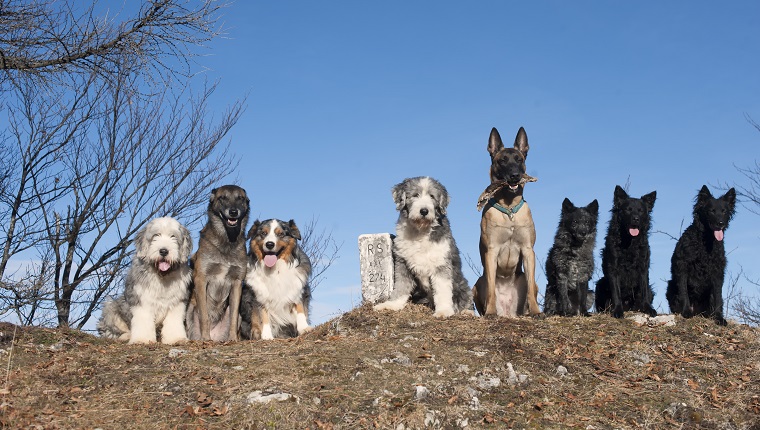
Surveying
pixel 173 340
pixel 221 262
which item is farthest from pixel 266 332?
pixel 173 340

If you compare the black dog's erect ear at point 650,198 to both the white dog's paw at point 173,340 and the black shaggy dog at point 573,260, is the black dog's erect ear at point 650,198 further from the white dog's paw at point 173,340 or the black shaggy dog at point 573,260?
the white dog's paw at point 173,340

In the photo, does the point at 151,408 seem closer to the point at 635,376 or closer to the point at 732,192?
the point at 635,376

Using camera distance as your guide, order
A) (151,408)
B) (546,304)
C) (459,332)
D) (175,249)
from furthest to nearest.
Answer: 1. (546,304)
2. (175,249)
3. (459,332)
4. (151,408)

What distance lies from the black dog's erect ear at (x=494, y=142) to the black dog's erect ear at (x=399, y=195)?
141 centimetres

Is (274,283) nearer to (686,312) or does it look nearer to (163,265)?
(163,265)

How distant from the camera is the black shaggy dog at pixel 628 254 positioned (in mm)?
9688

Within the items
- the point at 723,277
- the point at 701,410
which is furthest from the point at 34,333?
the point at 723,277

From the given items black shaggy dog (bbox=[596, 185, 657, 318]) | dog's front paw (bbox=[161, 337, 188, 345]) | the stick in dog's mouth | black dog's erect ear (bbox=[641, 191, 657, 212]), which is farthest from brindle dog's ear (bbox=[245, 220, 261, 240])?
black dog's erect ear (bbox=[641, 191, 657, 212])

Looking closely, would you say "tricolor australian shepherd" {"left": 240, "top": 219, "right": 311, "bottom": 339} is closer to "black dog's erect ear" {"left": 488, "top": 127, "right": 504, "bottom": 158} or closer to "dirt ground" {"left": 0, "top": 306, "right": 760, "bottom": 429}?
"dirt ground" {"left": 0, "top": 306, "right": 760, "bottom": 429}

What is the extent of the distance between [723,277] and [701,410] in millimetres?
3451

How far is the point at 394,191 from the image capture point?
1033cm

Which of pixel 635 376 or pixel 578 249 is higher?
pixel 578 249

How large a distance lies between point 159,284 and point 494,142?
17.0ft

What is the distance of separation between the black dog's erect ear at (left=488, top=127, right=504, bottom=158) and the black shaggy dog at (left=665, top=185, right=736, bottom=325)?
2.91 m
